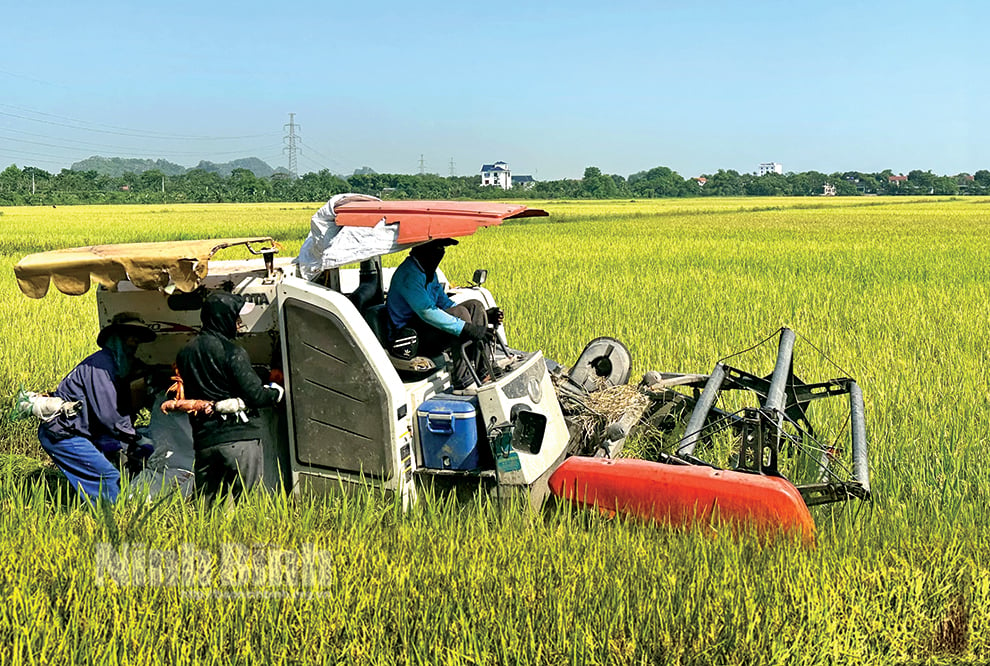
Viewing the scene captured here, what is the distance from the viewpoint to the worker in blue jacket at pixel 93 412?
4.87 metres

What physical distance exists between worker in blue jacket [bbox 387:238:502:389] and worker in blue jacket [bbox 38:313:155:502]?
1.49 m

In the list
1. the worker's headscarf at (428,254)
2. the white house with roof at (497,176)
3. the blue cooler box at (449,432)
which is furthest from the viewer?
the white house with roof at (497,176)

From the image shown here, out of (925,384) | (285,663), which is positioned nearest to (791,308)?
(925,384)

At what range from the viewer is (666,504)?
371 centimetres

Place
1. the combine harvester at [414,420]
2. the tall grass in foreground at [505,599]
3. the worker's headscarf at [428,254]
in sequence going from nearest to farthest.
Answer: the tall grass in foreground at [505,599], the combine harvester at [414,420], the worker's headscarf at [428,254]

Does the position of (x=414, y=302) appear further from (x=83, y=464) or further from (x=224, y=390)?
(x=83, y=464)

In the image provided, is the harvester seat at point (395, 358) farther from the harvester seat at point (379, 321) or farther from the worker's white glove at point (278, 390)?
the worker's white glove at point (278, 390)

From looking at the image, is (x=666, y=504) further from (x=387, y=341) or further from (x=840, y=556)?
(x=387, y=341)

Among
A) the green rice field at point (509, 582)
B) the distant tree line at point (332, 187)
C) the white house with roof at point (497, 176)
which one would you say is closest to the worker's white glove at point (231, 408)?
the green rice field at point (509, 582)

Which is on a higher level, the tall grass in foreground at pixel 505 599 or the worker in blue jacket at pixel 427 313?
the worker in blue jacket at pixel 427 313

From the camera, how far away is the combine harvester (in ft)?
12.3

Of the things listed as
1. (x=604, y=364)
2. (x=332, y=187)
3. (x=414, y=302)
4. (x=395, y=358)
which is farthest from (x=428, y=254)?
(x=332, y=187)

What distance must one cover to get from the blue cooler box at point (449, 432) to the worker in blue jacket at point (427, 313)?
40 centimetres

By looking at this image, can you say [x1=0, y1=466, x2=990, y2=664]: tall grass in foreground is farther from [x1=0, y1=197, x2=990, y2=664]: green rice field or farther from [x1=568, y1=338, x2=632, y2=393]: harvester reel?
[x1=568, y1=338, x2=632, y2=393]: harvester reel
